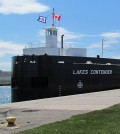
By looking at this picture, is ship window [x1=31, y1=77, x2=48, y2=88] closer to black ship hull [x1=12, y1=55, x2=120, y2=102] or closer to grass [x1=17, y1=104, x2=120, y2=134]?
black ship hull [x1=12, y1=55, x2=120, y2=102]

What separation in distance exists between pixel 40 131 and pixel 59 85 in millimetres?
16919

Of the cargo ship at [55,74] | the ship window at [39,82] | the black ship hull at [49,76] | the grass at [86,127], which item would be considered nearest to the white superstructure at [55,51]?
the cargo ship at [55,74]

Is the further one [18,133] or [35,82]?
[35,82]

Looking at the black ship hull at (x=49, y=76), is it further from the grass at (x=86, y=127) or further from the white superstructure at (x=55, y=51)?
the grass at (x=86, y=127)

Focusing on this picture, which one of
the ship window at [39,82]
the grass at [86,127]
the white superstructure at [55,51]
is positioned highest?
the white superstructure at [55,51]

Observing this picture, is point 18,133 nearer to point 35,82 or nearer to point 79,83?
point 35,82

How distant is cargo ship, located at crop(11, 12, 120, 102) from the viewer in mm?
24719

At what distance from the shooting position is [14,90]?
25.8 meters

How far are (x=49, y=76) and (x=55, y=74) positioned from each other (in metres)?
0.43

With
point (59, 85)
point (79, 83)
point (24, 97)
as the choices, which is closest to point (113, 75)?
point (79, 83)

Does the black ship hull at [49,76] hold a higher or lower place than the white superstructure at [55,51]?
lower

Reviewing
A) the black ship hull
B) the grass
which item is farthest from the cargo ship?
the grass

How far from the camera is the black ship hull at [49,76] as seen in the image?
2469cm

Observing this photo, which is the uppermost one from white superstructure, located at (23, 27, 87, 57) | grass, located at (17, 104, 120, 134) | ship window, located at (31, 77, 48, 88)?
white superstructure, located at (23, 27, 87, 57)
